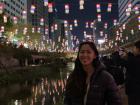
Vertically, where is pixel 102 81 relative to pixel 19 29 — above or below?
below

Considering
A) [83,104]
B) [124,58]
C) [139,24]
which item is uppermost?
[139,24]

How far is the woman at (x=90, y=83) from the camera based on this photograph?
16.6ft

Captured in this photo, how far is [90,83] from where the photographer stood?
201 inches

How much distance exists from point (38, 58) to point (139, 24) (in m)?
22.1

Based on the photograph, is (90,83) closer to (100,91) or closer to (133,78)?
(100,91)

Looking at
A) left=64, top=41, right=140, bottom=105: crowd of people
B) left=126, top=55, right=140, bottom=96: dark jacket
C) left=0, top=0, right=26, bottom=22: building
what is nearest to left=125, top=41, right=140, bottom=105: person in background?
left=126, top=55, right=140, bottom=96: dark jacket

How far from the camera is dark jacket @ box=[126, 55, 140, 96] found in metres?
7.70

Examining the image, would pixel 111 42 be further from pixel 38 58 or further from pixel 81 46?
pixel 81 46

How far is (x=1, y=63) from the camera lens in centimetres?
4197

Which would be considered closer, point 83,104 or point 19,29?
point 83,104

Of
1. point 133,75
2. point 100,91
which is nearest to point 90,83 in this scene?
point 100,91

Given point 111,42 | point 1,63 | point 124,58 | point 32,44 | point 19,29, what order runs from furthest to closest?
point 111,42 → point 32,44 → point 19,29 → point 1,63 → point 124,58

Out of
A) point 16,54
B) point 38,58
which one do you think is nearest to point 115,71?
point 16,54

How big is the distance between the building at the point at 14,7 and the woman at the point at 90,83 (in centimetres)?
12568
